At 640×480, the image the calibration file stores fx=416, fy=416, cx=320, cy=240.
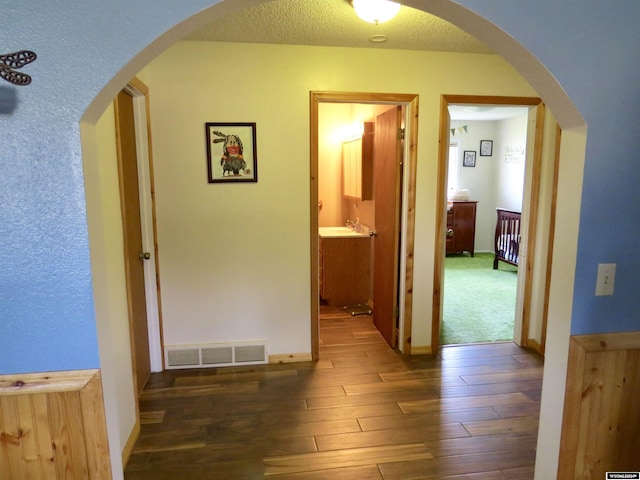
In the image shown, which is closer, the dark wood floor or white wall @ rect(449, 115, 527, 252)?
the dark wood floor

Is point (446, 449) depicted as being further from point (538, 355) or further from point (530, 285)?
point (530, 285)

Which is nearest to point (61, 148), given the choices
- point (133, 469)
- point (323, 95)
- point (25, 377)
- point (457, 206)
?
point (25, 377)

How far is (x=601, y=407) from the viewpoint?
150 cm

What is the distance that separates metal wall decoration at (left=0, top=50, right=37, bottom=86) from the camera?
107 cm

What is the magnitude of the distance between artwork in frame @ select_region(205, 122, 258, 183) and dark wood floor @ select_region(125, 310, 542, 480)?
148 cm

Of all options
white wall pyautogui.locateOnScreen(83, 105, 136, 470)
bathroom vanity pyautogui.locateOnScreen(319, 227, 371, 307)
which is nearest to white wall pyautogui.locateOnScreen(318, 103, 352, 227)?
bathroom vanity pyautogui.locateOnScreen(319, 227, 371, 307)

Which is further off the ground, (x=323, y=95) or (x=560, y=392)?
(x=323, y=95)

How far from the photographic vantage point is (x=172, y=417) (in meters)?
2.55

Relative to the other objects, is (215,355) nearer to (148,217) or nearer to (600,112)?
(148,217)

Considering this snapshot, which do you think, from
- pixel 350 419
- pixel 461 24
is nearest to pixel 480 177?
pixel 350 419

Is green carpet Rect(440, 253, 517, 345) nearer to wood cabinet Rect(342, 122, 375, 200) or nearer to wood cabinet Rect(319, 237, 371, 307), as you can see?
wood cabinet Rect(319, 237, 371, 307)

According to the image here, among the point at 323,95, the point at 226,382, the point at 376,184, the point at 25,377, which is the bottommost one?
the point at 226,382

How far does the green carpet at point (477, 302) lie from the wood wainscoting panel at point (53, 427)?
9.75ft

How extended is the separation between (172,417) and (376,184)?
2587mm
